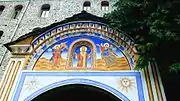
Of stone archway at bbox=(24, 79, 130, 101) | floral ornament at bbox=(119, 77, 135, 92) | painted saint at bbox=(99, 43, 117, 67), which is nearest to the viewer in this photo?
stone archway at bbox=(24, 79, 130, 101)

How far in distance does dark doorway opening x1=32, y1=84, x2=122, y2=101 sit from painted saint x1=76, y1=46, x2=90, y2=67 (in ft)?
2.79

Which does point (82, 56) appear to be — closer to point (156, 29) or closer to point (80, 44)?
point (80, 44)

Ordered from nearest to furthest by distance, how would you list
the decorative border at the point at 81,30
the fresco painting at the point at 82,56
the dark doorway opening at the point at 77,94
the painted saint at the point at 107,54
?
1. the dark doorway opening at the point at 77,94
2. the fresco painting at the point at 82,56
3. the painted saint at the point at 107,54
4. the decorative border at the point at 81,30

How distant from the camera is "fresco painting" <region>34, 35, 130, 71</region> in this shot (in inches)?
340

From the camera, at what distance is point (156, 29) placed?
7785 millimetres

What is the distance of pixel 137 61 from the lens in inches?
322

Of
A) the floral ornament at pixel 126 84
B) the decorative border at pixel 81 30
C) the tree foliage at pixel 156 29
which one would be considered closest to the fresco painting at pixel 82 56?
the decorative border at pixel 81 30

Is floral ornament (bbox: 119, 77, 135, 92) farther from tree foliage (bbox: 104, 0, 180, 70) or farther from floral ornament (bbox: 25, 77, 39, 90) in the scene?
floral ornament (bbox: 25, 77, 39, 90)

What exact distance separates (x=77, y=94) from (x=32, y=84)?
1531mm

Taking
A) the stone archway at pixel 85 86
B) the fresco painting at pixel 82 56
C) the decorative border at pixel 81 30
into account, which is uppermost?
the decorative border at pixel 81 30

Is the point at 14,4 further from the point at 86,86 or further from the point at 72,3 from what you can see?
the point at 86,86

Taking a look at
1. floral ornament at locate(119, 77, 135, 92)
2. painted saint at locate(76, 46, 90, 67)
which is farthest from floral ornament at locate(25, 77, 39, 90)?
floral ornament at locate(119, 77, 135, 92)

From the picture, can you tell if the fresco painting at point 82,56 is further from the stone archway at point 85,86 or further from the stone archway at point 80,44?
the stone archway at point 85,86

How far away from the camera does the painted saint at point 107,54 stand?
874 centimetres
